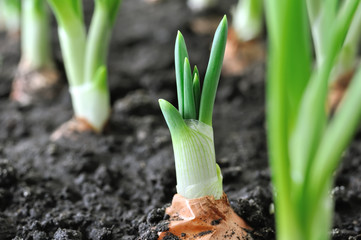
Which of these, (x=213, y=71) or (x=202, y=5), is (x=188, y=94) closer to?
(x=213, y=71)

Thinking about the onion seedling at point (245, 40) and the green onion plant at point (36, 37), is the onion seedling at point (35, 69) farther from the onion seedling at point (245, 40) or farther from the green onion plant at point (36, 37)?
the onion seedling at point (245, 40)

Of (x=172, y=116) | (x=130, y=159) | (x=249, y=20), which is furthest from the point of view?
(x=249, y=20)

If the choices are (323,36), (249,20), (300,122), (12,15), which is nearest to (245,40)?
(249,20)

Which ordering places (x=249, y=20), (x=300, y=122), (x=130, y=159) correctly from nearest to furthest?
(x=300, y=122) → (x=130, y=159) → (x=249, y=20)

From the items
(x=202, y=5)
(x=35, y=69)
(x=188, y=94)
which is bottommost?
(x=188, y=94)

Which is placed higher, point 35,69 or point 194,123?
point 35,69

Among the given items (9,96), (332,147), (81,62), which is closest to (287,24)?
(332,147)

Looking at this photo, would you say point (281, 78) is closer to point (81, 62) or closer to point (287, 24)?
point (287, 24)
